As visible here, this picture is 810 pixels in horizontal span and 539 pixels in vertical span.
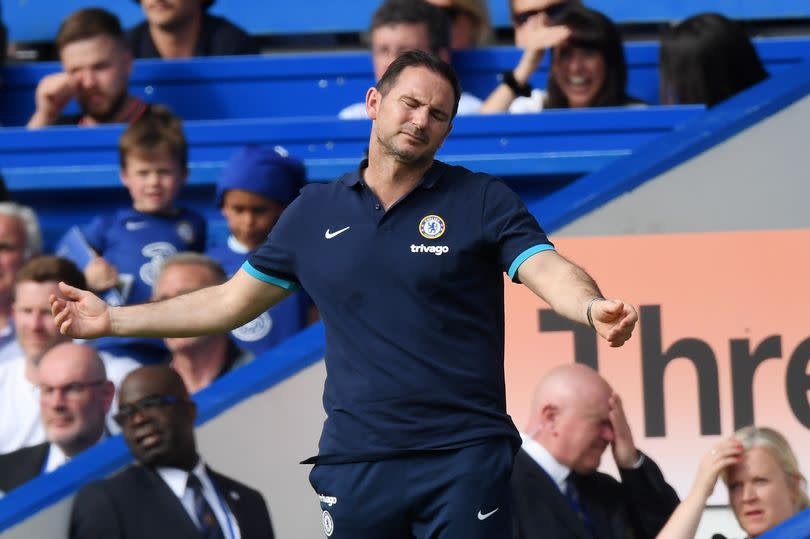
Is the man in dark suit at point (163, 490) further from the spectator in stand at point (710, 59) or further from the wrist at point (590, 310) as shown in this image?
the spectator in stand at point (710, 59)

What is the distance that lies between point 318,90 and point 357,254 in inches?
153

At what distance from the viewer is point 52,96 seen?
21.7ft

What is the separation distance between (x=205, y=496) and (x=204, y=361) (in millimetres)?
704

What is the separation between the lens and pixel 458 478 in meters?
3.12

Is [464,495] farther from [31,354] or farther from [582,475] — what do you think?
[31,354]

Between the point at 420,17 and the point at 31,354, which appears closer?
the point at 31,354

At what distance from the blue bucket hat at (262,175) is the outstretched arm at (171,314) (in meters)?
2.02

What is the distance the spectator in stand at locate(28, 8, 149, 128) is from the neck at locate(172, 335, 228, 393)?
143cm

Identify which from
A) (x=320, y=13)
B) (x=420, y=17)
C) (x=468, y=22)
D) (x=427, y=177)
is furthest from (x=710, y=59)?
(x=427, y=177)

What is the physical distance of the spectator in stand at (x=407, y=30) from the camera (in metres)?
6.03

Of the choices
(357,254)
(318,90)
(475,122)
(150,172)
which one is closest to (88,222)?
(150,172)

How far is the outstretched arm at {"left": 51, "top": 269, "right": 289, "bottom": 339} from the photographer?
3.45 meters

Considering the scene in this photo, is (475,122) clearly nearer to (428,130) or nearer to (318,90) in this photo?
(318,90)

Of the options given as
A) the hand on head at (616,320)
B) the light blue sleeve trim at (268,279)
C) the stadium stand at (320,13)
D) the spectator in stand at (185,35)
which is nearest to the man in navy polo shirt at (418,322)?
the light blue sleeve trim at (268,279)
